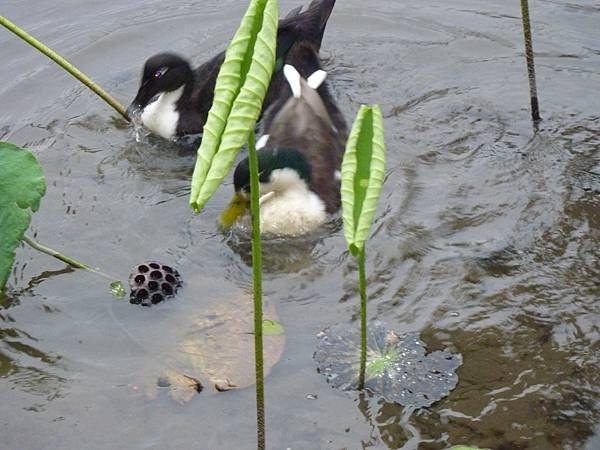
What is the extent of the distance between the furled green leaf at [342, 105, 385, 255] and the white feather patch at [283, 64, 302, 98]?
321 centimetres

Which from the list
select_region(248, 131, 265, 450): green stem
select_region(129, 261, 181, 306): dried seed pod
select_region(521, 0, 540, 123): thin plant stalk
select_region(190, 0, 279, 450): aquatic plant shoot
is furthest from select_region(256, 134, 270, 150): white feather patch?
select_region(190, 0, 279, 450): aquatic plant shoot

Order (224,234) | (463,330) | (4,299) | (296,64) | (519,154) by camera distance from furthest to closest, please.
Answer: (296,64)
(519,154)
(224,234)
(4,299)
(463,330)

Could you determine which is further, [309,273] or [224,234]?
[224,234]

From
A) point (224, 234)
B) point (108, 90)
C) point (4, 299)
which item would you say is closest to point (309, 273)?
point (224, 234)

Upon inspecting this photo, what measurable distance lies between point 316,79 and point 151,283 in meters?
2.13

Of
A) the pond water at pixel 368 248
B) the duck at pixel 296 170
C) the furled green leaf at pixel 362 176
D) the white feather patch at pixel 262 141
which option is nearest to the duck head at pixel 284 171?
the duck at pixel 296 170

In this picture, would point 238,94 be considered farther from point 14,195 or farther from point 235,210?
point 235,210

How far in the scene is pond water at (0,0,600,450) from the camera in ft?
14.4

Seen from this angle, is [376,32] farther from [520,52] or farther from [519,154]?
[519,154]

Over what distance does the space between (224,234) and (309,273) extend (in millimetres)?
616

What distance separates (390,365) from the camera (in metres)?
4.55

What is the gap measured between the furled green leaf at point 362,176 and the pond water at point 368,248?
50.5 inches

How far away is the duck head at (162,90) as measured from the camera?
268 inches

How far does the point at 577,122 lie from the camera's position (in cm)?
648
